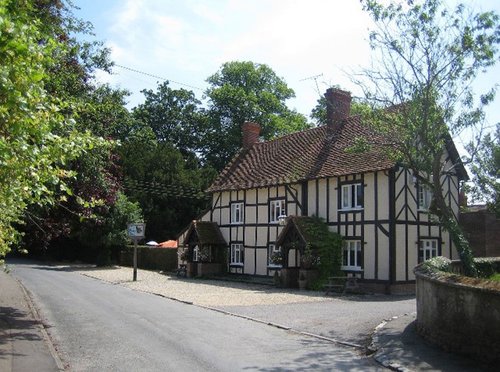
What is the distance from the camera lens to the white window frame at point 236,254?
3234 cm

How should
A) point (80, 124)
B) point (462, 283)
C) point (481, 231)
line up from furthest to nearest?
point (481, 231)
point (80, 124)
point (462, 283)

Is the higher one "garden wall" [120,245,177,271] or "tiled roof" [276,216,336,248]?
"tiled roof" [276,216,336,248]

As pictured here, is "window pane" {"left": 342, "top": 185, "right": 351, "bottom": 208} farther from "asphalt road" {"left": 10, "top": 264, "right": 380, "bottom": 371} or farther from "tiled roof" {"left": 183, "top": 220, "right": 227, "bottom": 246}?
"asphalt road" {"left": 10, "top": 264, "right": 380, "bottom": 371}

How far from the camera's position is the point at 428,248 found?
25188mm

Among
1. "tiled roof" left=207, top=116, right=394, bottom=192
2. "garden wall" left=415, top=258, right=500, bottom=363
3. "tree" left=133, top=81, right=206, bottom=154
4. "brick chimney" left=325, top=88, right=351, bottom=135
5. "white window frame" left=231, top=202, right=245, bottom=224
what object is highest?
"tree" left=133, top=81, right=206, bottom=154

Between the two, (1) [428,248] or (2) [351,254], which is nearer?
(1) [428,248]

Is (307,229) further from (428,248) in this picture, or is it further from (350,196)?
(428,248)

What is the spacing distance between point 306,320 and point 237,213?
1880 centimetres

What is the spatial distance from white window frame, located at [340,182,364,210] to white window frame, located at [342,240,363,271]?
168 cm

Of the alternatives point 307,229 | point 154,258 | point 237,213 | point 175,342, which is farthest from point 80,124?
point 154,258

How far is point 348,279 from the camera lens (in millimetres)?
23328

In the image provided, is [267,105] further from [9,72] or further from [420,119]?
[9,72]

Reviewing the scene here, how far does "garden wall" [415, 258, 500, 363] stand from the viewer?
8.57 meters

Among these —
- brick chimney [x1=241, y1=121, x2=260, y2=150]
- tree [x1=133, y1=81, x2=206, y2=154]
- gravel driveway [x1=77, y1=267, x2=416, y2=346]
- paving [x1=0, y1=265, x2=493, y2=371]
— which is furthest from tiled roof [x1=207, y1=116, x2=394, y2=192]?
tree [x1=133, y1=81, x2=206, y2=154]
